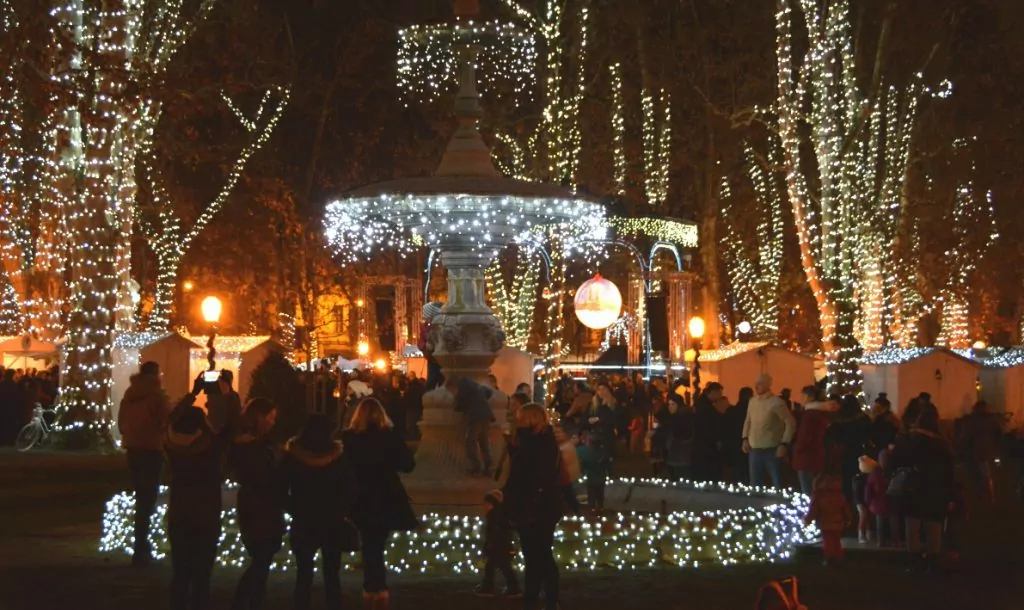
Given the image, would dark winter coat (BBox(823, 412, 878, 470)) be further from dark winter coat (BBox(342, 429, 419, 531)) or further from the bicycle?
the bicycle

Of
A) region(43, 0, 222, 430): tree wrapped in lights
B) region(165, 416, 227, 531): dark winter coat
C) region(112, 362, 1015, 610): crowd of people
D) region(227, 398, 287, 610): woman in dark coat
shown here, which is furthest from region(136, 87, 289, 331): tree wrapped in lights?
region(165, 416, 227, 531): dark winter coat

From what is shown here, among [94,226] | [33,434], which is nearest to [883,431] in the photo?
[94,226]

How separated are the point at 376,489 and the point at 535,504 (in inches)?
42.6

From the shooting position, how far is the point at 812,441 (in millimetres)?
17141

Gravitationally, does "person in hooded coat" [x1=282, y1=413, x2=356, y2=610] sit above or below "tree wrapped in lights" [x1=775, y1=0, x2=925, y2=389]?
below

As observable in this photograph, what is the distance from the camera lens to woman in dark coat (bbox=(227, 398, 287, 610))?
10695mm

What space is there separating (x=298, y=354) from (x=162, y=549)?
27671 mm

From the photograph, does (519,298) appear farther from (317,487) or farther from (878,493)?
(317,487)

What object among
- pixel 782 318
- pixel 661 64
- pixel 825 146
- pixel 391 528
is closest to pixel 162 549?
pixel 391 528

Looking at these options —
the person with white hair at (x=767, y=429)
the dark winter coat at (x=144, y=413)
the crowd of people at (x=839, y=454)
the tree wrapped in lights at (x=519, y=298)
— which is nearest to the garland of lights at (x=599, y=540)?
the crowd of people at (x=839, y=454)

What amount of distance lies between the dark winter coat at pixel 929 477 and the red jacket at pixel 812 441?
2467 mm

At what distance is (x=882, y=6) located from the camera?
36281 mm

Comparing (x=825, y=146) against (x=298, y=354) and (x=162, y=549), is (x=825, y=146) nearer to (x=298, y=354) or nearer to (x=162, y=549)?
(x=298, y=354)

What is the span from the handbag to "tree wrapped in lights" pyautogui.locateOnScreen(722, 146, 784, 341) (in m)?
34.5
